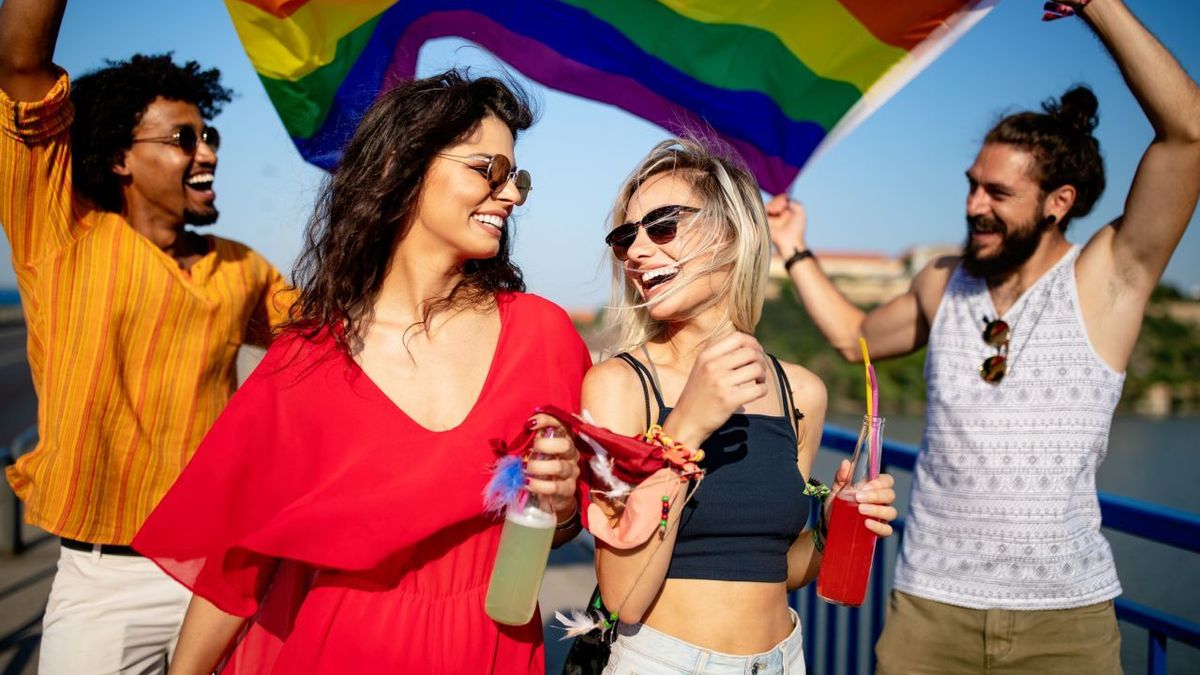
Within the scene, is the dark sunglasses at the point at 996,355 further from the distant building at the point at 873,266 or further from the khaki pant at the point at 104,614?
the distant building at the point at 873,266

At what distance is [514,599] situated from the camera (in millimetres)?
1458

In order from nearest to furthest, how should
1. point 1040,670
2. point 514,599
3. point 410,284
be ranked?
point 514,599 → point 410,284 → point 1040,670

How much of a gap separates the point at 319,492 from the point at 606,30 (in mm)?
1934

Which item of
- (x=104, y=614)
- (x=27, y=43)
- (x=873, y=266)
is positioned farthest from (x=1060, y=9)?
(x=873, y=266)

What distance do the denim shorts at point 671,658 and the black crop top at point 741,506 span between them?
0.14m

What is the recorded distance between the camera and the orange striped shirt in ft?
7.23

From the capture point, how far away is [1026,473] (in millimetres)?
2361

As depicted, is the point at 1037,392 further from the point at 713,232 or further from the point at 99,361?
the point at 99,361

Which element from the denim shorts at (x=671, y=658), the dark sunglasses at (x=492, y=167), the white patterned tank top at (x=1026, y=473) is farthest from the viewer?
the white patterned tank top at (x=1026, y=473)

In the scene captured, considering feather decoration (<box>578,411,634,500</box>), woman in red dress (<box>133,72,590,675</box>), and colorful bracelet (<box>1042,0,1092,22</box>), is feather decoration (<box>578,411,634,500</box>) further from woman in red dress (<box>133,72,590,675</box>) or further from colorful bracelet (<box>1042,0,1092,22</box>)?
colorful bracelet (<box>1042,0,1092,22</box>)

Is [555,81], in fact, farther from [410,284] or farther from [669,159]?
[410,284]

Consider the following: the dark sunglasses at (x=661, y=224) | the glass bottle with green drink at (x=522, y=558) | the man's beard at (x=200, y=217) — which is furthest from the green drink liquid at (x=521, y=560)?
the man's beard at (x=200, y=217)

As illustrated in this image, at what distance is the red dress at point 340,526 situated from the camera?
160 cm

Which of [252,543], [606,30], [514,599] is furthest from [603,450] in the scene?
[606,30]
